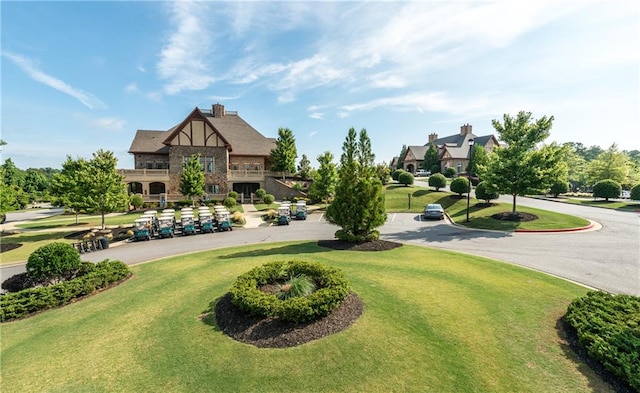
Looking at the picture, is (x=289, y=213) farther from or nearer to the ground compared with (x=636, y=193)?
nearer to the ground

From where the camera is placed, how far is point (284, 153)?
4481cm

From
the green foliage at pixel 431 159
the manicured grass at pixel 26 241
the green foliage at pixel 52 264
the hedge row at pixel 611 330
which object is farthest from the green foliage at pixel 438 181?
the manicured grass at pixel 26 241

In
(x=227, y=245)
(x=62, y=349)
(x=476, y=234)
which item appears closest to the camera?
(x=62, y=349)

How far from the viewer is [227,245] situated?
18.6 meters

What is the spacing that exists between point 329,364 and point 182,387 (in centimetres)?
273

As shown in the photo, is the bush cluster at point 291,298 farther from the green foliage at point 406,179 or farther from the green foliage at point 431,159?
the green foliage at point 431,159

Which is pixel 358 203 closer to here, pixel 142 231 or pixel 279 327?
pixel 279 327

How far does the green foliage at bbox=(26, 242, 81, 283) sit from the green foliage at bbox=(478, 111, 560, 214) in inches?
1094

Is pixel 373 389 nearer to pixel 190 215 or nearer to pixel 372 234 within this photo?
pixel 372 234

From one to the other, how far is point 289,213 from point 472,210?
17.8 meters

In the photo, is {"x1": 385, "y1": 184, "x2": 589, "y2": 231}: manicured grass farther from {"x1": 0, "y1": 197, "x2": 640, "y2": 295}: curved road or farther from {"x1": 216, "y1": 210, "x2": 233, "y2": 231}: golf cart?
{"x1": 216, "y1": 210, "x2": 233, "y2": 231}: golf cart

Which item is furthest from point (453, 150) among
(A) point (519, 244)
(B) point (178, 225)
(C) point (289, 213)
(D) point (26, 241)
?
(D) point (26, 241)

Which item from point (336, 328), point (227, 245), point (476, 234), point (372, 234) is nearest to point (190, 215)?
point (227, 245)

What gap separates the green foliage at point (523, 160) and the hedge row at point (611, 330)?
17.3 m
